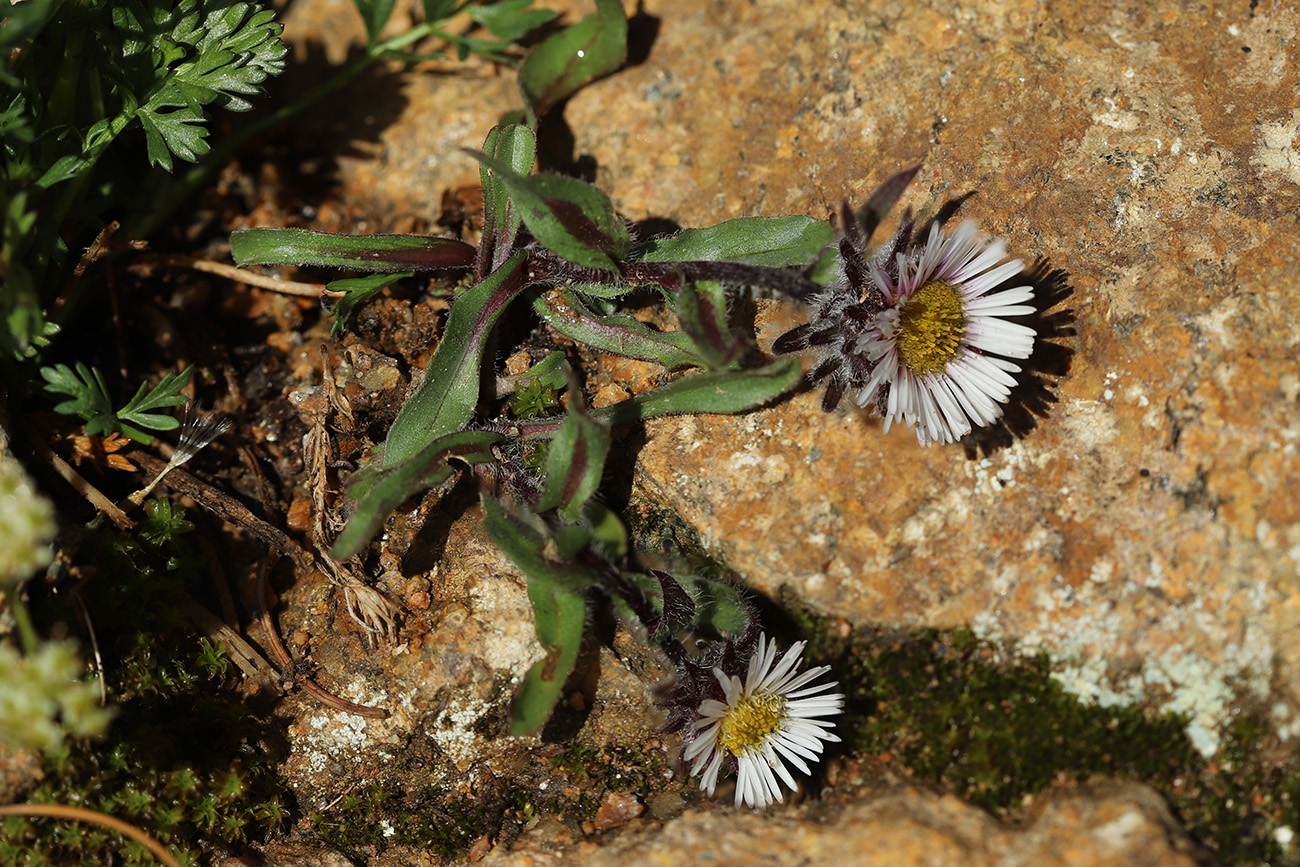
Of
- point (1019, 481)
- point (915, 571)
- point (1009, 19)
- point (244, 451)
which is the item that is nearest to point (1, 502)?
point (244, 451)

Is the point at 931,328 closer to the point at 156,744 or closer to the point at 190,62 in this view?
the point at 190,62

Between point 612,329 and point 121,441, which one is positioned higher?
point 612,329

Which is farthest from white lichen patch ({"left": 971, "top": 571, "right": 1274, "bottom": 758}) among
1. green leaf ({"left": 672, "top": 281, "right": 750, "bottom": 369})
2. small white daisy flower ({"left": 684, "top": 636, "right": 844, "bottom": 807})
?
green leaf ({"left": 672, "top": 281, "right": 750, "bottom": 369})

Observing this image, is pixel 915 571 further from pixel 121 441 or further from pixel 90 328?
pixel 90 328

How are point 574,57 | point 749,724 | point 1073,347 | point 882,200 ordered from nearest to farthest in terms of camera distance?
point 882,200 → point 749,724 → point 1073,347 → point 574,57

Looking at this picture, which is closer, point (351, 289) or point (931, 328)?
point (931, 328)

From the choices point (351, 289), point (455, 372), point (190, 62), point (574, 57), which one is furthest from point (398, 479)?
point (574, 57)

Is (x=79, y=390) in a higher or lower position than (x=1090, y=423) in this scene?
lower
